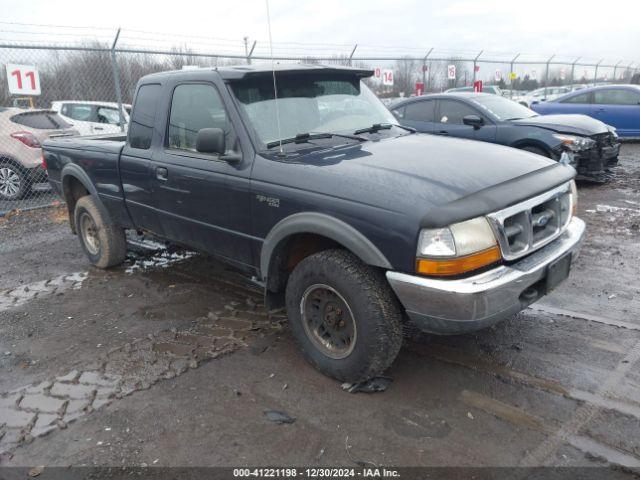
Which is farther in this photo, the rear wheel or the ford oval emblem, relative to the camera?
the rear wheel

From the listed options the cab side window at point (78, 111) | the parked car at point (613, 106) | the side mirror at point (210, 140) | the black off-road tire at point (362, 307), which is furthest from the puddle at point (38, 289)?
the parked car at point (613, 106)

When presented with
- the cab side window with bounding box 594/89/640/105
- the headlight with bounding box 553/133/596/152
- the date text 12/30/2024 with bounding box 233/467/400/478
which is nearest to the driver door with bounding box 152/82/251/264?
the date text 12/30/2024 with bounding box 233/467/400/478

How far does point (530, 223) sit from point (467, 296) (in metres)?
0.70

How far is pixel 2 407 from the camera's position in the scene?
10.4ft

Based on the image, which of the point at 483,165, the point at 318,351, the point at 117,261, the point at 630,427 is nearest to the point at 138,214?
the point at 117,261

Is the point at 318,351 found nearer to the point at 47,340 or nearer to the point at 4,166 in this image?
the point at 47,340

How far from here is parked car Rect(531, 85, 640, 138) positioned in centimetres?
1237

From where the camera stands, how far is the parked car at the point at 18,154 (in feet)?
29.8

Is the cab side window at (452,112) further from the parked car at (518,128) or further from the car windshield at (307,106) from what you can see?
the car windshield at (307,106)

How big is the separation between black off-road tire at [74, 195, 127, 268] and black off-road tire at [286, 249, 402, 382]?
119 inches

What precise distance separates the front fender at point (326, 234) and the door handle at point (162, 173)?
1.26m

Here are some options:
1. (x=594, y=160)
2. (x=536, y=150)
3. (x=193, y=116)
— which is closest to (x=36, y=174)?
(x=193, y=116)

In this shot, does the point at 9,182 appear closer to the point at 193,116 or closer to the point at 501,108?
the point at 193,116

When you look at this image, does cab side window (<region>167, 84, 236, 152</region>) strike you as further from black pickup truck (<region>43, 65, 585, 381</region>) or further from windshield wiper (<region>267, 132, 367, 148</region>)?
windshield wiper (<region>267, 132, 367, 148</region>)
